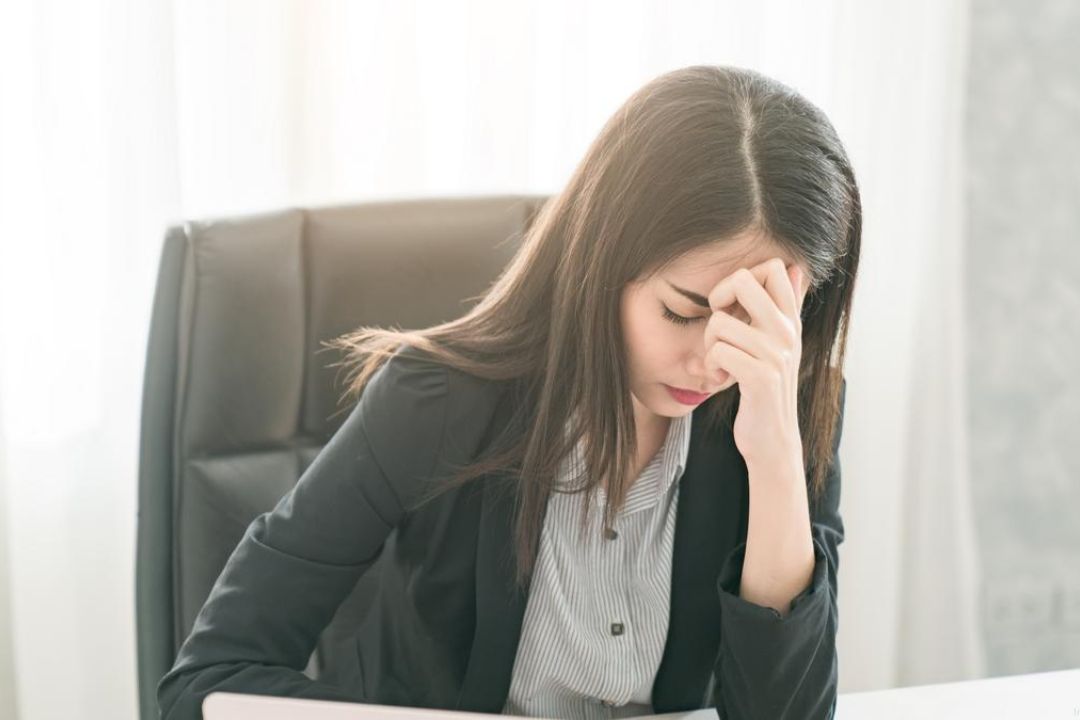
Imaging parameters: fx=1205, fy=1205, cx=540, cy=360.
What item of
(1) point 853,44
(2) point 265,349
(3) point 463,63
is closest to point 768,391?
(2) point 265,349

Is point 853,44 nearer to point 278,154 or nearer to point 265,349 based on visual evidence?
point 278,154

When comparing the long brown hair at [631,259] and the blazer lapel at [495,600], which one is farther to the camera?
the blazer lapel at [495,600]

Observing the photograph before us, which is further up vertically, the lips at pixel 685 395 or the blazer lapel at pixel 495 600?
the lips at pixel 685 395

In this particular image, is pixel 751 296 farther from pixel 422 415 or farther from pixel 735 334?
pixel 422 415

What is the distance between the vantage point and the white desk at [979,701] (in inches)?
40.3

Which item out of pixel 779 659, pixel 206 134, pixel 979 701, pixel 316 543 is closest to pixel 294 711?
pixel 316 543

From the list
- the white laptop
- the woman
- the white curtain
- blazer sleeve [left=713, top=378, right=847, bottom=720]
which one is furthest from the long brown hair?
the white curtain

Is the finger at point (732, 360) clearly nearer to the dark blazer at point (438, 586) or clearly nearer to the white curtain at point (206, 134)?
the dark blazer at point (438, 586)

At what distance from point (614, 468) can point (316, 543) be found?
294 mm

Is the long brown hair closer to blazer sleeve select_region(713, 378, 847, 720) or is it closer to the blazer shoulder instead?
the blazer shoulder

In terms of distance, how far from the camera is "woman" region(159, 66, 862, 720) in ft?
3.36

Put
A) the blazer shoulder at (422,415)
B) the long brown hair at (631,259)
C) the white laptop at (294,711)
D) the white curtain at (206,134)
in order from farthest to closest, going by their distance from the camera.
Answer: the white curtain at (206,134)
the blazer shoulder at (422,415)
the long brown hair at (631,259)
the white laptop at (294,711)

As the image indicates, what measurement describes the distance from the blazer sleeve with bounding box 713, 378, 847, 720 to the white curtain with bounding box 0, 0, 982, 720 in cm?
76

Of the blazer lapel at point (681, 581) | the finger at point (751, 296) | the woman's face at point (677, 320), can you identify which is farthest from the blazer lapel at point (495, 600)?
the finger at point (751, 296)
